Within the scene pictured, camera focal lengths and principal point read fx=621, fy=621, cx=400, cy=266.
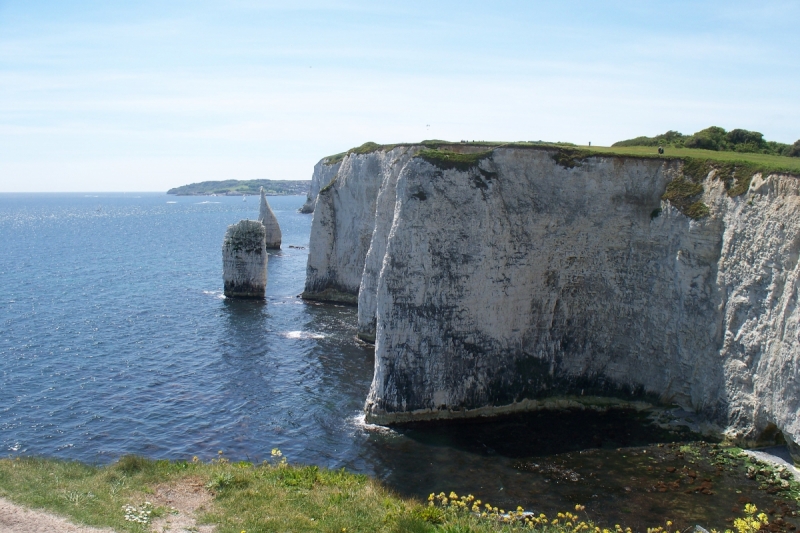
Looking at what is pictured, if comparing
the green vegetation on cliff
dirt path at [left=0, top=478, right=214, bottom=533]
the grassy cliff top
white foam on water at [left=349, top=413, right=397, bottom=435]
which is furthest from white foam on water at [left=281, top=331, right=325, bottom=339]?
the green vegetation on cliff

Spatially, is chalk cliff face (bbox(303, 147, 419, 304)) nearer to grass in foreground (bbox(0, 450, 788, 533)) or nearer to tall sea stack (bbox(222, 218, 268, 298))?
tall sea stack (bbox(222, 218, 268, 298))

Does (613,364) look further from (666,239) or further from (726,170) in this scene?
(726,170)

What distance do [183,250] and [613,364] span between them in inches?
3285

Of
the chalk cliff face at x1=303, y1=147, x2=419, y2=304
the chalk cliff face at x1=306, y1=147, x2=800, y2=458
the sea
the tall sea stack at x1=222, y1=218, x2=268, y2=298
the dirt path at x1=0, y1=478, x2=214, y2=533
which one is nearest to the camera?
the dirt path at x1=0, y1=478, x2=214, y2=533

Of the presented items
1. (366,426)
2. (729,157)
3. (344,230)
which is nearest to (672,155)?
(729,157)

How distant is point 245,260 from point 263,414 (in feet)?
100

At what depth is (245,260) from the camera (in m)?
61.8

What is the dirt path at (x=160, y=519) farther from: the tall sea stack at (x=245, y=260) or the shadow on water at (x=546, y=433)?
the tall sea stack at (x=245, y=260)

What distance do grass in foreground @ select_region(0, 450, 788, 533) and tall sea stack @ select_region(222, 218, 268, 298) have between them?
38.8 metres

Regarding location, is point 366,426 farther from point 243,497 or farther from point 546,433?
point 243,497

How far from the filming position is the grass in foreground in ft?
58.2

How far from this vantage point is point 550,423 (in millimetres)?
31750

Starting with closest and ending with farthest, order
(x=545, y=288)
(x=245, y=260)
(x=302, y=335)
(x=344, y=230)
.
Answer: (x=545, y=288)
(x=302, y=335)
(x=344, y=230)
(x=245, y=260)

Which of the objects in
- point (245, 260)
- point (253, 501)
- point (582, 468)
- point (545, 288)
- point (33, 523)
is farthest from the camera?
point (245, 260)
